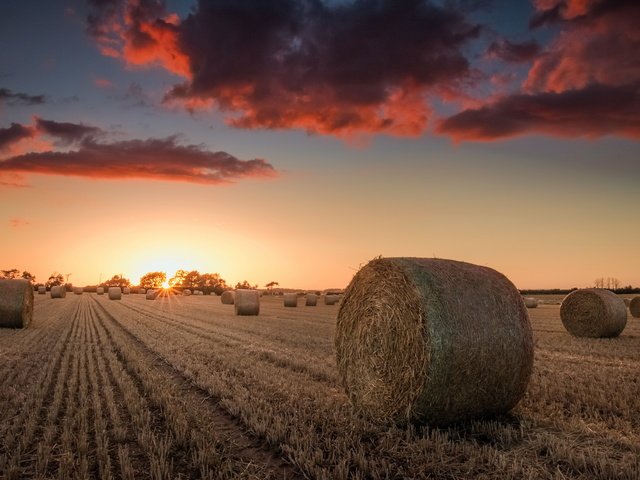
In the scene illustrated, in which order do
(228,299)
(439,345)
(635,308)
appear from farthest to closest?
(228,299) < (635,308) < (439,345)

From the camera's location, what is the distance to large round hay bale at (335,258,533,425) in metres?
6.08

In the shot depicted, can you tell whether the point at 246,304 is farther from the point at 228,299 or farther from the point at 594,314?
the point at 228,299

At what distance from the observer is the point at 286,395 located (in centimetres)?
757

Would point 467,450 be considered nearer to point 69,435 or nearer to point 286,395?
point 286,395

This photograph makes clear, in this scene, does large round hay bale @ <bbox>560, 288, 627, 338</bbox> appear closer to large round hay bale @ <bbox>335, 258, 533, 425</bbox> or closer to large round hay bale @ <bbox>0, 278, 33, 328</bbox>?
large round hay bale @ <bbox>335, 258, 533, 425</bbox>

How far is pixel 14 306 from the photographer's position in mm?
18531

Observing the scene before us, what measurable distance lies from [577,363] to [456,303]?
5.98 metres

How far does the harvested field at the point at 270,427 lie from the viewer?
4766mm

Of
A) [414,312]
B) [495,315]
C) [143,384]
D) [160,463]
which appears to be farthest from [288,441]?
[143,384]

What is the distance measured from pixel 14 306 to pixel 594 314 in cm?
2158

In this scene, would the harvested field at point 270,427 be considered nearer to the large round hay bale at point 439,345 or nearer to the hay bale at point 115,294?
the large round hay bale at point 439,345

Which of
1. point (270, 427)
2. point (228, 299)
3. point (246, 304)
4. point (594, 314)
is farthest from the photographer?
point (228, 299)

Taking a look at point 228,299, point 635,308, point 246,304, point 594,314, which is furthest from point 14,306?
point 635,308

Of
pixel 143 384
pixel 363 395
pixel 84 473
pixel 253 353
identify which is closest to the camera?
pixel 84 473
